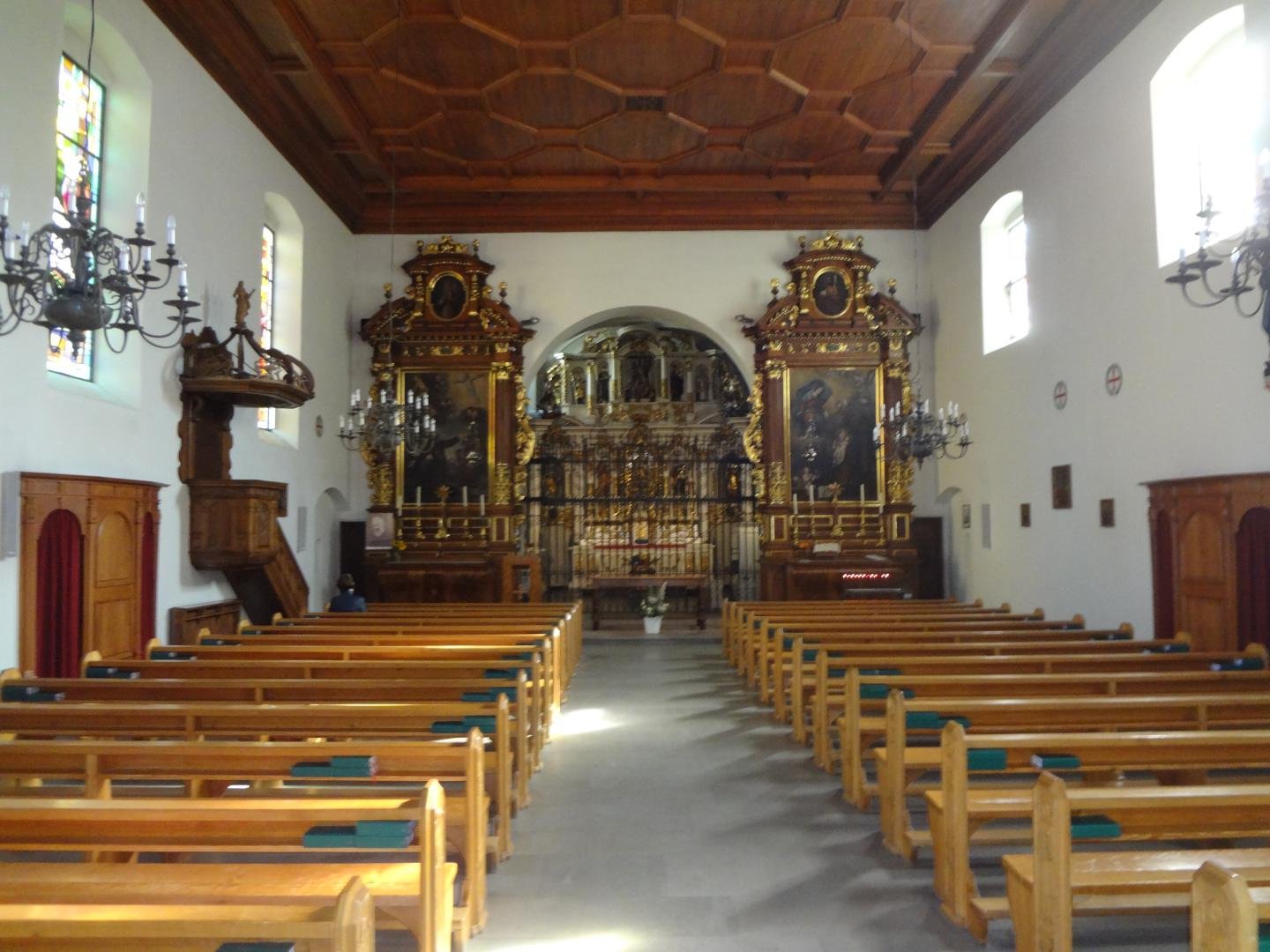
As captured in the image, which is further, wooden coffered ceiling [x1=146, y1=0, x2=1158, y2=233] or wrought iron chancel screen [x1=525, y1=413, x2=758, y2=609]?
wrought iron chancel screen [x1=525, y1=413, x2=758, y2=609]

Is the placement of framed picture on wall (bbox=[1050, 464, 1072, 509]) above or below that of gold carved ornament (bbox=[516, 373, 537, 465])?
below

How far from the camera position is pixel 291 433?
1318 centimetres

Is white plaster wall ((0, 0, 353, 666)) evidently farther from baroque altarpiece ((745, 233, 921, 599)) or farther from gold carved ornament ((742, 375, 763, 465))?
baroque altarpiece ((745, 233, 921, 599))

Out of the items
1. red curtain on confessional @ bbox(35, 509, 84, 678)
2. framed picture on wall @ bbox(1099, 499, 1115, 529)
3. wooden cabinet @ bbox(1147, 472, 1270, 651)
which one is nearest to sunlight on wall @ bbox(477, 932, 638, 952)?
red curtain on confessional @ bbox(35, 509, 84, 678)

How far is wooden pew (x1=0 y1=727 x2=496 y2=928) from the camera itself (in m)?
3.76

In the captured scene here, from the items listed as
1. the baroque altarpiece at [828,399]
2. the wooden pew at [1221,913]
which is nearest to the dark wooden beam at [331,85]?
the baroque altarpiece at [828,399]

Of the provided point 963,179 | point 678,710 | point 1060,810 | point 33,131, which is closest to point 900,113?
point 963,179

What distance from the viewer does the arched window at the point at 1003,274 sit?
13188 mm

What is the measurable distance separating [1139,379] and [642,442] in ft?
34.7

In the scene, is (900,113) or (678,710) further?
(900,113)

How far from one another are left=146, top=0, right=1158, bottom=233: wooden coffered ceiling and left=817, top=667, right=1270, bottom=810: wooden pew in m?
7.16

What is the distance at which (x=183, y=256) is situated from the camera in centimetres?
977

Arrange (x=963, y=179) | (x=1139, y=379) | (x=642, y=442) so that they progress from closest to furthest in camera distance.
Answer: (x=1139, y=379)
(x=963, y=179)
(x=642, y=442)

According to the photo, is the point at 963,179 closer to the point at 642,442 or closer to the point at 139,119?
the point at 642,442
